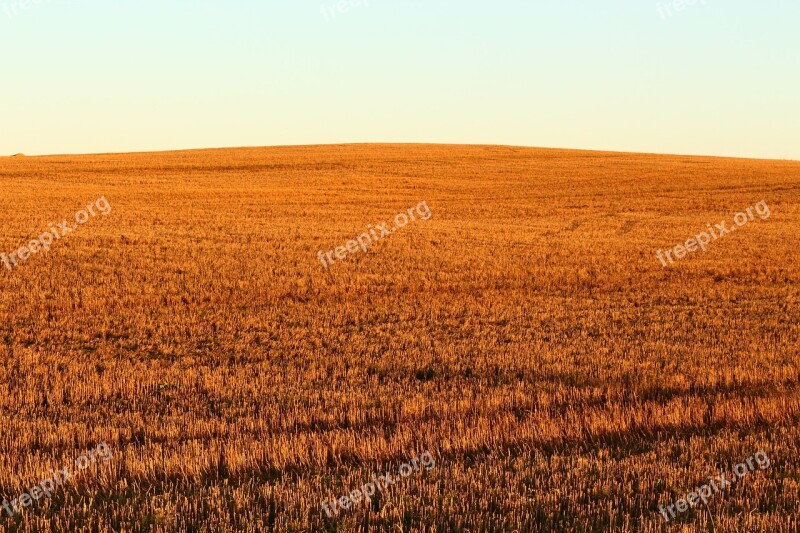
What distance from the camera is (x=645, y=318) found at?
1411 cm

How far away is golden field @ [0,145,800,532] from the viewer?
17.4 feet

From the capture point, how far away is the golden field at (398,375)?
5.30m

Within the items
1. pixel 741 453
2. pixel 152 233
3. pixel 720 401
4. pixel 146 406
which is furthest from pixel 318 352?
pixel 152 233

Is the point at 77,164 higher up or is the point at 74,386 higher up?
the point at 77,164

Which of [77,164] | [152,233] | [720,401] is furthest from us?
[77,164]

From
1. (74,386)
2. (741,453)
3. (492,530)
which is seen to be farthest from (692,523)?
(74,386)

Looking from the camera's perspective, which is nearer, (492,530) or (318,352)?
(492,530)

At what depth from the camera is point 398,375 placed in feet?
31.9

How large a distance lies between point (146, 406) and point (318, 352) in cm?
327

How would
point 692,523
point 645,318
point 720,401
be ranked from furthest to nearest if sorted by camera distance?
1. point 645,318
2. point 720,401
3. point 692,523

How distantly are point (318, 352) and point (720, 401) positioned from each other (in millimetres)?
5542

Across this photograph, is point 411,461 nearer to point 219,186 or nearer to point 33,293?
point 33,293

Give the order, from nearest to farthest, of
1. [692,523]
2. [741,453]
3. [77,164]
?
[692,523]
[741,453]
[77,164]

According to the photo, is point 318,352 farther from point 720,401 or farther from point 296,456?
point 720,401
